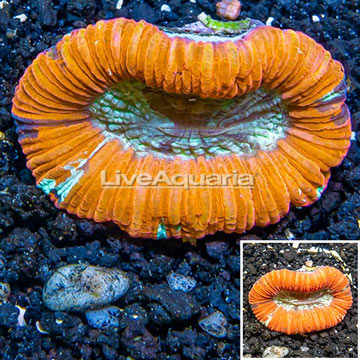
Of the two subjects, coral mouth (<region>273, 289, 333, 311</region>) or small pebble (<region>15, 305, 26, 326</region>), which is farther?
coral mouth (<region>273, 289, 333, 311</region>)

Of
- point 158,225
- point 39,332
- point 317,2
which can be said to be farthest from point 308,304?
point 317,2

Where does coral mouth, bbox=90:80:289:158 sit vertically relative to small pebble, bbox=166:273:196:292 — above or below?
above

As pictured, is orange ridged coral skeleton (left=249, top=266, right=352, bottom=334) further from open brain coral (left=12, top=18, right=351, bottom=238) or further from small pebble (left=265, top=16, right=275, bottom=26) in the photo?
small pebble (left=265, top=16, right=275, bottom=26)

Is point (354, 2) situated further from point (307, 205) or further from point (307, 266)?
point (307, 266)

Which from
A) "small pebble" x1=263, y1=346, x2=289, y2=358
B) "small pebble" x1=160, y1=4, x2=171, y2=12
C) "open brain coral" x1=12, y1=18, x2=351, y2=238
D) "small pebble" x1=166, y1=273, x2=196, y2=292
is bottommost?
"small pebble" x1=263, y1=346, x2=289, y2=358

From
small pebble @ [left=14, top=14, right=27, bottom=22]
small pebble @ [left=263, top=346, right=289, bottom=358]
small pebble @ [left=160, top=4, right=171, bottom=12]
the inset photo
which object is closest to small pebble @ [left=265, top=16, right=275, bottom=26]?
small pebble @ [left=160, top=4, right=171, bottom=12]

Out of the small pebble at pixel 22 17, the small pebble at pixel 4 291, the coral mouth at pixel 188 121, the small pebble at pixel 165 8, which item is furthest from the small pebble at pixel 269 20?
the small pebble at pixel 4 291
